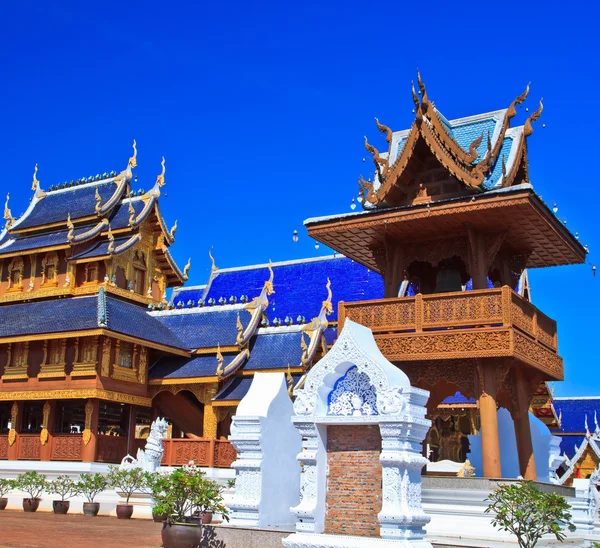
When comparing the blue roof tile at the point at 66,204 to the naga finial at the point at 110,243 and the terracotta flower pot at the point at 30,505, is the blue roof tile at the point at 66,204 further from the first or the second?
the terracotta flower pot at the point at 30,505

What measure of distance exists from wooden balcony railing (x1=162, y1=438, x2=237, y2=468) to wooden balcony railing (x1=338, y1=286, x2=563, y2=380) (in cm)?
877

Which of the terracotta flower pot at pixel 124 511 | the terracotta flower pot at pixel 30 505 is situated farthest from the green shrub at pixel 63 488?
the terracotta flower pot at pixel 124 511

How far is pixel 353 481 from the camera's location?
10516 mm

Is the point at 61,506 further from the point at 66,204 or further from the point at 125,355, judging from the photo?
the point at 66,204

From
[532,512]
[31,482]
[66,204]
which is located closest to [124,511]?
[31,482]

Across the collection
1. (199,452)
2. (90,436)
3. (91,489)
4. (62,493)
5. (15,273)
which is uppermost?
(15,273)

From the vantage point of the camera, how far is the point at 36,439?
80.9 ft

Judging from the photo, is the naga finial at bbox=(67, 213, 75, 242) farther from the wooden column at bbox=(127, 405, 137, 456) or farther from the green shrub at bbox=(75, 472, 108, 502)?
the green shrub at bbox=(75, 472, 108, 502)

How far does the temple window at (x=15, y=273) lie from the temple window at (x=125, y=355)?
6.60m

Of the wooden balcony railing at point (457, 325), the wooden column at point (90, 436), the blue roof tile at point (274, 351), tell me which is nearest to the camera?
the wooden balcony railing at point (457, 325)

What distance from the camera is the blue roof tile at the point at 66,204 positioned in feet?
100

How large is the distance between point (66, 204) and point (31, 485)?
13.5m

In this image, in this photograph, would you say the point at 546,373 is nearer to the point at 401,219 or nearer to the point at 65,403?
the point at 401,219

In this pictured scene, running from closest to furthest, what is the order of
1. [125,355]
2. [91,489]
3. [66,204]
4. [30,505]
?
[91,489]
[30,505]
[125,355]
[66,204]
